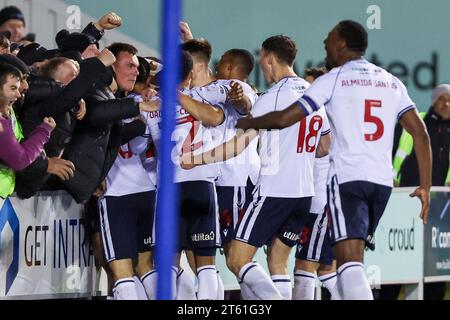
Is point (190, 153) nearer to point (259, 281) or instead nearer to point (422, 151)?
point (259, 281)

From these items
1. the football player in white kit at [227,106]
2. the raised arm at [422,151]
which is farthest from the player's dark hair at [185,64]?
the raised arm at [422,151]

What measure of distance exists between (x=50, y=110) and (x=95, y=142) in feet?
1.57

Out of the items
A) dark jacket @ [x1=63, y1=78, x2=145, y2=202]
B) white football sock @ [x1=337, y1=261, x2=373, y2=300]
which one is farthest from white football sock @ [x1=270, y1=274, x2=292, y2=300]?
white football sock @ [x1=337, y1=261, x2=373, y2=300]

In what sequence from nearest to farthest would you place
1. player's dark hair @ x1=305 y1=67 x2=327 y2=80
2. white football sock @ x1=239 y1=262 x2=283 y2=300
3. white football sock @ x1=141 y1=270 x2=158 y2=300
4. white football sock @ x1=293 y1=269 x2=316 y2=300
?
1. white football sock @ x1=239 y1=262 x2=283 y2=300
2. white football sock @ x1=141 y1=270 x2=158 y2=300
3. white football sock @ x1=293 y1=269 x2=316 y2=300
4. player's dark hair @ x1=305 y1=67 x2=327 y2=80

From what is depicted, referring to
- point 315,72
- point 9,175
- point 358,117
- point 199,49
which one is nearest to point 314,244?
point 199,49

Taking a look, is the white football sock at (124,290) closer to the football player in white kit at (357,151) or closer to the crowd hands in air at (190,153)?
the crowd hands in air at (190,153)

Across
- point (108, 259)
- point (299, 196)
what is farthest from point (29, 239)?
point (299, 196)

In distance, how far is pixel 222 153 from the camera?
9.62m

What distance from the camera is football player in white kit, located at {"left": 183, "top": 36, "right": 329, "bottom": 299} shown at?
9.43 m

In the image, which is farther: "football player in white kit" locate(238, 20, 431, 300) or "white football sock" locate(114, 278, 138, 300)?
"white football sock" locate(114, 278, 138, 300)

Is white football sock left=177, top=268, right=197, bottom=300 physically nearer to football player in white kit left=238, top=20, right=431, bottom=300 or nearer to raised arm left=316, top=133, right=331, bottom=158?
raised arm left=316, top=133, right=331, bottom=158

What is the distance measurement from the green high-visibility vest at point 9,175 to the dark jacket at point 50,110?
7cm

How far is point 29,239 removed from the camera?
9.60 metres
